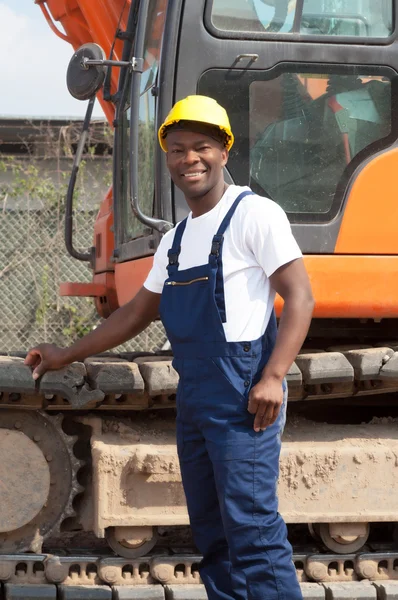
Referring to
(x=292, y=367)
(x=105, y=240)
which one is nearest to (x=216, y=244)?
(x=292, y=367)

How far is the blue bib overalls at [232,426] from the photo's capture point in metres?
3.03

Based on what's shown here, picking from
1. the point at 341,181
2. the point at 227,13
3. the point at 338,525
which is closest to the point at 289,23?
the point at 227,13

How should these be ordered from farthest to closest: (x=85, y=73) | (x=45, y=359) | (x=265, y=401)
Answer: (x=85, y=73)
(x=45, y=359)
(x=265, y=401)

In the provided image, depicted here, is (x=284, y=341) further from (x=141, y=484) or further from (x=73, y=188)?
(x=73, y=188)

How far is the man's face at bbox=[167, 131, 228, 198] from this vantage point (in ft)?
10.4

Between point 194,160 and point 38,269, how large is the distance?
8.04 meters

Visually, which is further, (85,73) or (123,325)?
(85,73)

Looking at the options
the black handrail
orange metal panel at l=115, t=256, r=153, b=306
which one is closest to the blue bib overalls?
orange metal panel at l=115, t=256, r=153, b=306

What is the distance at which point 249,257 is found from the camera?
310 centimetres

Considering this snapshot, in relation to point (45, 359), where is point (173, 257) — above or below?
above

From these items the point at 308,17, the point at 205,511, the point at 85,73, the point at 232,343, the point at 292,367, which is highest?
the point at 308,17

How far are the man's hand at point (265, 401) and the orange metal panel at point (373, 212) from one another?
1.49 metres

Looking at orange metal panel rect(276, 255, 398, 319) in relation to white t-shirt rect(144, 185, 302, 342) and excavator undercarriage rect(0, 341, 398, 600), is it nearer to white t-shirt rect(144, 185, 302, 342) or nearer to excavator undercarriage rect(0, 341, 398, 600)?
excavator undercarriage rect(0, 341, 398, 600)

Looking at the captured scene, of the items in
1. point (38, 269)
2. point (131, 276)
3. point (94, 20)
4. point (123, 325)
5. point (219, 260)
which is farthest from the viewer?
point (38, 269)
